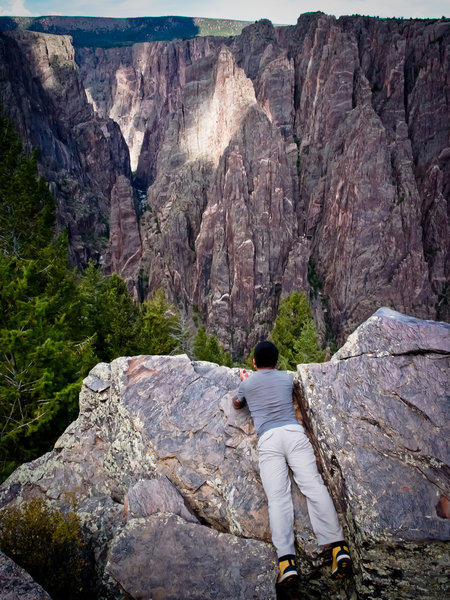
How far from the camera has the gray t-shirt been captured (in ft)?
19.8

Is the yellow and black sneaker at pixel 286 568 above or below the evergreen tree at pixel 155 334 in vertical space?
above

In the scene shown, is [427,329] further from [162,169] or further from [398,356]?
[162,169]

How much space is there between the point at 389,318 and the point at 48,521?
703cm

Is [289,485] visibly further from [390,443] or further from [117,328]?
[117,328]

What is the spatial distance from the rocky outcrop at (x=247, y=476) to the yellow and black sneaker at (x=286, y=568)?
0.54 ft

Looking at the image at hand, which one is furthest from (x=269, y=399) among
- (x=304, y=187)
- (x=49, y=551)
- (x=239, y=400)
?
(x=304, y=187)

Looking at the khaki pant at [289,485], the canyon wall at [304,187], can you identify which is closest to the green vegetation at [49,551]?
the khaki pant at [289,485]

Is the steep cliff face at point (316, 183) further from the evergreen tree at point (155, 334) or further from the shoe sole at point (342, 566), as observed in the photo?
the shoe sole at point (342, 566)

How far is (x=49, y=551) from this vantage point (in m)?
4.96

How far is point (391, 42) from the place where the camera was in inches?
4050

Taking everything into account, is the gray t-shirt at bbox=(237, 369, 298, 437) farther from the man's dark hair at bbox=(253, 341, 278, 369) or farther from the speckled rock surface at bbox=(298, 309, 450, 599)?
the speckled rock surface at bbox=(298, 309, 450, 599)

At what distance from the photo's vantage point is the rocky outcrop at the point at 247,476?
468cm

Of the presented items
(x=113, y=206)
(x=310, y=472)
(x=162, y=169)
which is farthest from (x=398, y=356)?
(x=162, y=169)

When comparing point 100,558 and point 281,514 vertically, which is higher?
point 281,514
